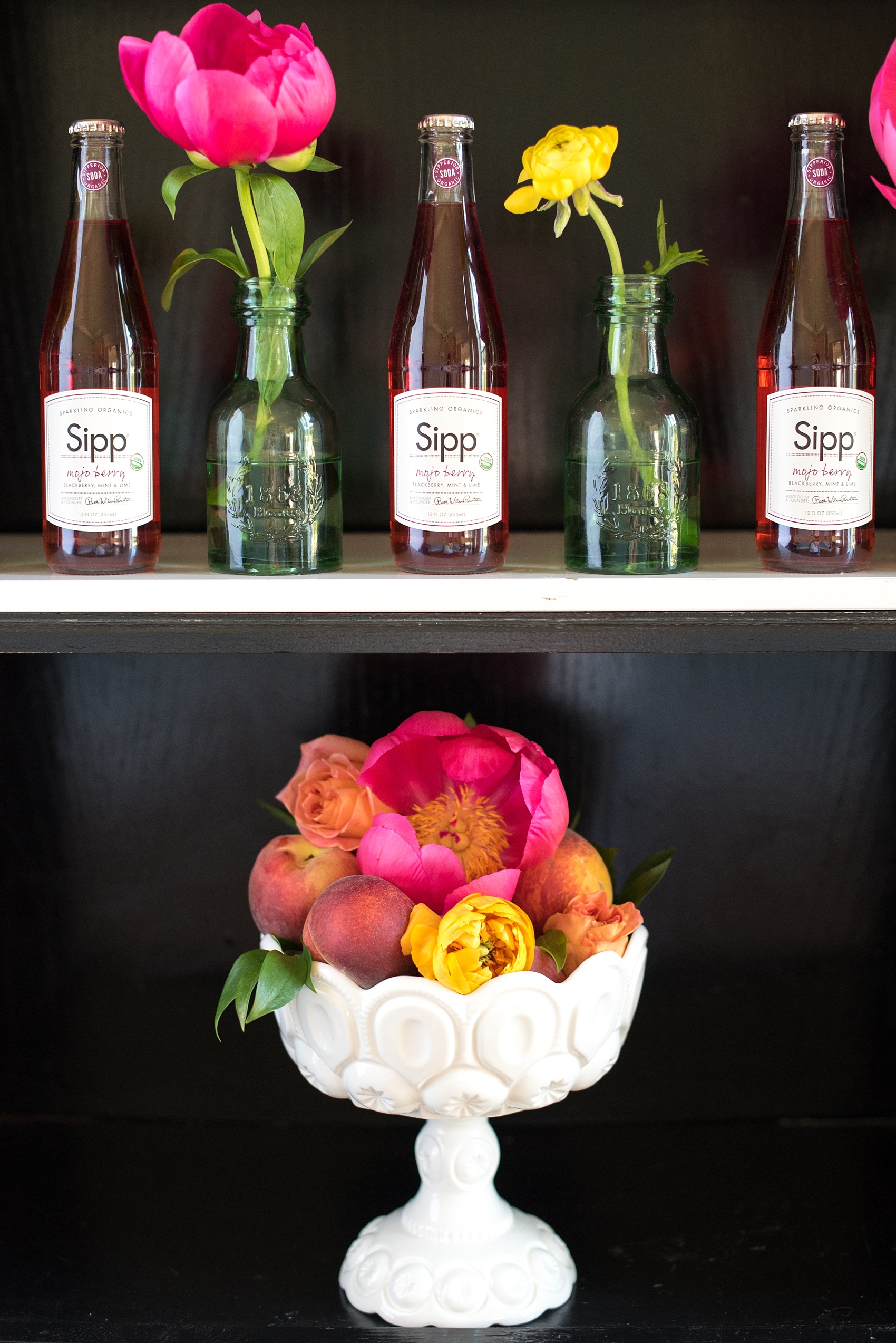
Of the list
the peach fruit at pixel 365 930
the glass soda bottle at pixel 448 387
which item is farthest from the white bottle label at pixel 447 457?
the peach fruit at pixel 365 930

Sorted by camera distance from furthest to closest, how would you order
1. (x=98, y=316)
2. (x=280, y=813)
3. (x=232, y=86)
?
(x=280, y=813) → (x=98, y=316) → (x=232, y=86)

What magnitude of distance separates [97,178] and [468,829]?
45 centimetres

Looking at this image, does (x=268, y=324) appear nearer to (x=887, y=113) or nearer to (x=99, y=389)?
(x=99, y=389)

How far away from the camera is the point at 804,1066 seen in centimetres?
100

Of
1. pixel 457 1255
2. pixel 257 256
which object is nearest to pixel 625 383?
pixel 257 256

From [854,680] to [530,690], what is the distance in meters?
0.26

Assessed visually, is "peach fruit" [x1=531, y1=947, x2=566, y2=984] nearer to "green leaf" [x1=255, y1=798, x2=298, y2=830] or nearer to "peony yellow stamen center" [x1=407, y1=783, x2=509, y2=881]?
"peony yellow stamen center" [x1=407, y1=783, x2=509, y2=881]

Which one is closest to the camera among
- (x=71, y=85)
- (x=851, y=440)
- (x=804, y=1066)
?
(x=851, y=440)

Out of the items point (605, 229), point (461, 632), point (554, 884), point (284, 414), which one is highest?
point (605, 229)

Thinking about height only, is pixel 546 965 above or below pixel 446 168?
below

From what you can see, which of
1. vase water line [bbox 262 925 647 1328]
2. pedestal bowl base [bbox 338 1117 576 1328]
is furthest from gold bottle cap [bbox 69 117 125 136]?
pedestal bowl base [bbox 338 1117 576 1328]

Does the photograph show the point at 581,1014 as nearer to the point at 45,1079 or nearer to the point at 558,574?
the point at 558,574

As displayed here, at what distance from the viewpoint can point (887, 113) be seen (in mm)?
686

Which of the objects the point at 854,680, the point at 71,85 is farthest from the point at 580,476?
the point at 71,85
